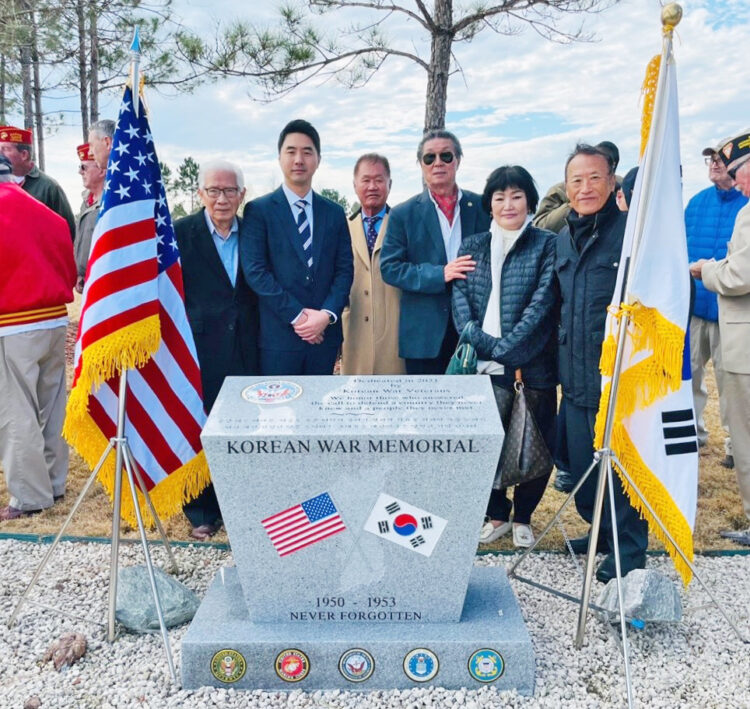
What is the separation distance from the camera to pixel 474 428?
2576 mm

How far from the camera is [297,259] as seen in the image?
3859 mm

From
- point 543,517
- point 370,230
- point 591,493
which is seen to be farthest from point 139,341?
→ point 543,517

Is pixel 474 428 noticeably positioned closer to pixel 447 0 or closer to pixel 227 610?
pixel 227 610

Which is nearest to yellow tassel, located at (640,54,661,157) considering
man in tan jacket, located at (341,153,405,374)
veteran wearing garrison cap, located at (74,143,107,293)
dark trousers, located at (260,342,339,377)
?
man in tan jacket, located at (341,153,405,374)

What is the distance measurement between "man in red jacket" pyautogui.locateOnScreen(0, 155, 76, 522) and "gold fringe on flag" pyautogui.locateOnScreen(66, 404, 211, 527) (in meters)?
1.10

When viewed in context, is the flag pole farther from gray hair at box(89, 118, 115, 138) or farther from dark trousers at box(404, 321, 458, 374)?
gray hair at box(89, 118, 115, 138)

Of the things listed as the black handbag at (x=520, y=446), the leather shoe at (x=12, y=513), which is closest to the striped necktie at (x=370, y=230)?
the black handbag at (x=520, y=446)

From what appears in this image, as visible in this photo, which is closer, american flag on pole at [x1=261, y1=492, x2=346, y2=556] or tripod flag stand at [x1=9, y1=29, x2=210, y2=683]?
american flag on pole at [x1=261, y1=492, x2=346, y2=556]

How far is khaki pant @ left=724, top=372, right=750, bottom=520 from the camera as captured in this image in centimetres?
393

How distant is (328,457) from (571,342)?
56.1 inches

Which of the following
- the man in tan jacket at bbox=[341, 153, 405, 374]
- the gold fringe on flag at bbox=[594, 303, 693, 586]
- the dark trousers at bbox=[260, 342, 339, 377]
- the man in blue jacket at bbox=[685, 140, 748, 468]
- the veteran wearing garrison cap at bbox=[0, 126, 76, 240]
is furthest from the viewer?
the veteran wearing garrison cap at bbox=[0, 126, 76, 240]

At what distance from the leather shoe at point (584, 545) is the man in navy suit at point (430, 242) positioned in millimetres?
1205

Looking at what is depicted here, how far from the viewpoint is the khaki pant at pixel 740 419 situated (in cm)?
393

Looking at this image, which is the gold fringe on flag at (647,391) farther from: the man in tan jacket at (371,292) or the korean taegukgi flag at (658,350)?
the man in tan jacket at (371,292)
